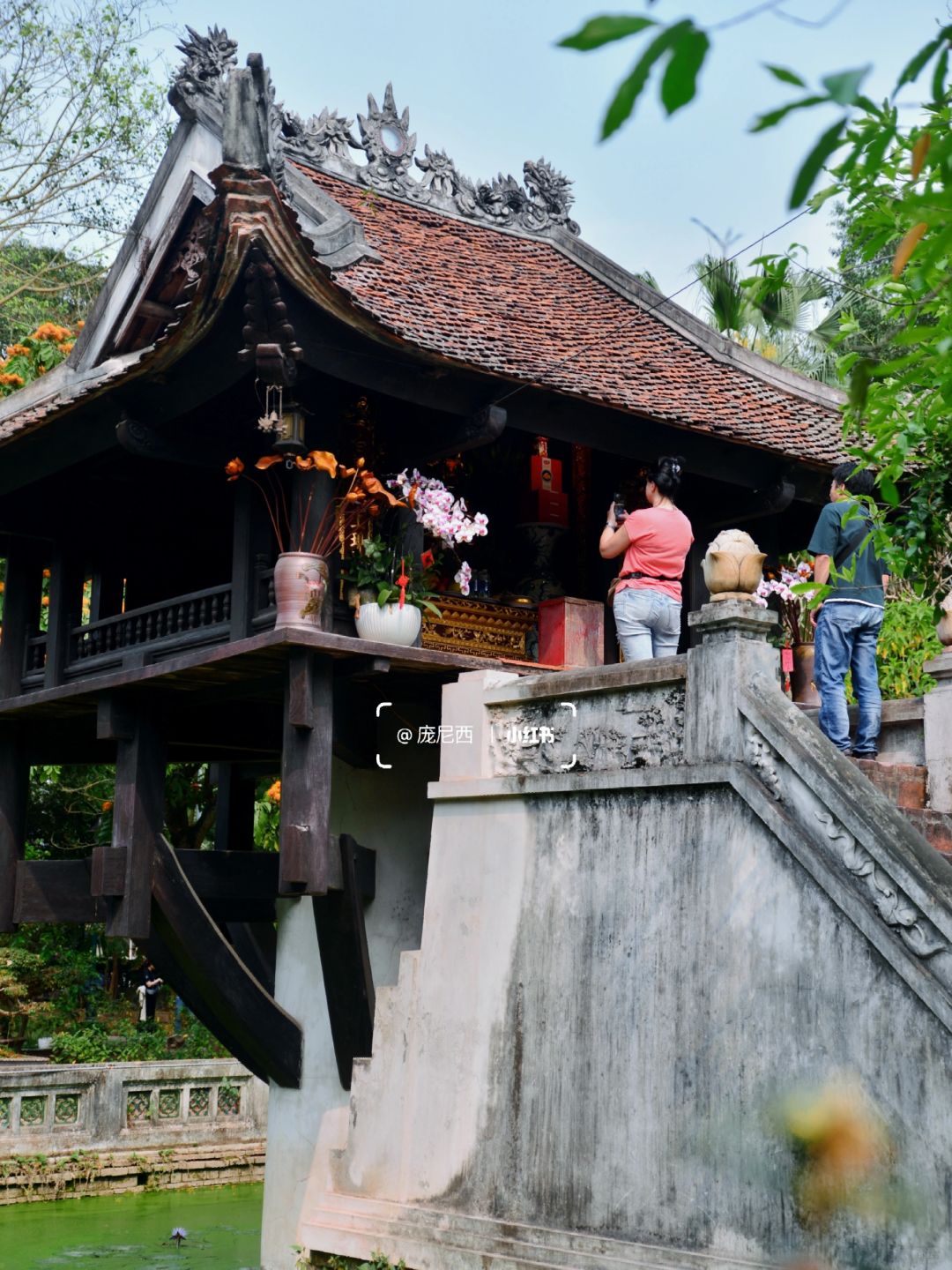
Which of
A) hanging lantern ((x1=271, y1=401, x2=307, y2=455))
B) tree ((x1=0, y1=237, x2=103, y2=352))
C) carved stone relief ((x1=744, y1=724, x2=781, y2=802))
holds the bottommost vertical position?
carved stone relief ((x1=744, y1=724, x2=781, y2=802))

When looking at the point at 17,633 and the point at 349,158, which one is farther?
the point at 349,158

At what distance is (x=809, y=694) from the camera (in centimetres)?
1072

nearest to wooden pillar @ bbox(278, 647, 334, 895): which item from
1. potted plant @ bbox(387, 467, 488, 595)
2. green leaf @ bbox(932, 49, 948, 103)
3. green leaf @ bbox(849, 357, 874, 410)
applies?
potted plant @ bbox(387, 467, 488, 595)

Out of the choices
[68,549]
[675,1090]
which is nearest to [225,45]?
[68,549]

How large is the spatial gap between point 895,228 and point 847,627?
263cm

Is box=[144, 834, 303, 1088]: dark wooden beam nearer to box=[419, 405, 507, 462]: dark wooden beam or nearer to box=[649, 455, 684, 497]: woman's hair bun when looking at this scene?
box=[419, 405, 507, 462]: dark wooden beam

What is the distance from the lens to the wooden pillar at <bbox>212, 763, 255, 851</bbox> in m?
13.8

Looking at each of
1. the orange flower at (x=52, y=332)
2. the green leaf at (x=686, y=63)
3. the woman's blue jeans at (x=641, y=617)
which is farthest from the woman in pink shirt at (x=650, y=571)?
the orange flower at (x=52, y=332)

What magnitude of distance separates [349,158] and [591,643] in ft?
16.7

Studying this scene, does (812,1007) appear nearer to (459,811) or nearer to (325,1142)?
(459,811)

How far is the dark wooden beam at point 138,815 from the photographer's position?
987 cm

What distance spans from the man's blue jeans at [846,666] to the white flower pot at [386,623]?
230 centimetres

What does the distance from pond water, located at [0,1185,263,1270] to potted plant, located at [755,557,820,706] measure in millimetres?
5929

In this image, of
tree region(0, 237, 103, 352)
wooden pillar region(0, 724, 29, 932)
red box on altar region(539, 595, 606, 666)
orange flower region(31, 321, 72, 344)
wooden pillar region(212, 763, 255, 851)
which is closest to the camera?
red box on altar region(539, 595, 606, 666)
